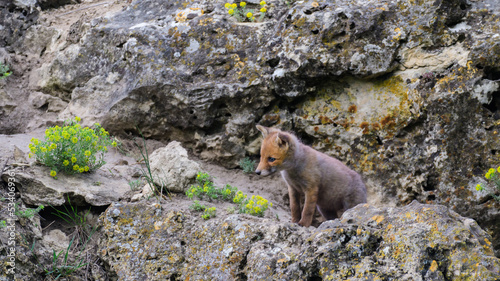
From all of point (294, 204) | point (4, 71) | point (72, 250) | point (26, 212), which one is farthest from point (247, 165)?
point (4, 71)

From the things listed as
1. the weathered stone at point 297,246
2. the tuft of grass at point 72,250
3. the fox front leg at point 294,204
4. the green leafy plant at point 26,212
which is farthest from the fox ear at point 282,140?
the green leafy plant at point 26,212

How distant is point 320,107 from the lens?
263 inches

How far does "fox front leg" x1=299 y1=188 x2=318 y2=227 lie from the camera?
225 inches

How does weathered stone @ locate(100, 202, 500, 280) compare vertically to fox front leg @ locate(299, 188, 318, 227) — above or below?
above

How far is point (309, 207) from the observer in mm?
5809

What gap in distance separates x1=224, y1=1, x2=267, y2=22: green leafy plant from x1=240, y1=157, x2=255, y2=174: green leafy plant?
2127mm

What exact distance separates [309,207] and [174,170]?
1695mm

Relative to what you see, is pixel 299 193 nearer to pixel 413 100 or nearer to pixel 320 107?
pixel 320 107

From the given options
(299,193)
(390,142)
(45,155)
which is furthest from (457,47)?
(45,155)

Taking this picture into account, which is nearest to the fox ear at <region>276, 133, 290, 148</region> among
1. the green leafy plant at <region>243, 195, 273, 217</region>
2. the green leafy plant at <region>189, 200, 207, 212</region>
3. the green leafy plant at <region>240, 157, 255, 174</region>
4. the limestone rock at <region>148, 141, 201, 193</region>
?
the green leafy plant at <region>243, 195, 273, 217</region>

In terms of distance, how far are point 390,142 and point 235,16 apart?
296cm

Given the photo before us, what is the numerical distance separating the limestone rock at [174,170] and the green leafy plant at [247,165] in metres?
1.22

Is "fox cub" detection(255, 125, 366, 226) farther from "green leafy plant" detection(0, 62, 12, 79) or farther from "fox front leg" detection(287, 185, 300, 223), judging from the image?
"green leafy plant" detection(0, 62, 12, 79)

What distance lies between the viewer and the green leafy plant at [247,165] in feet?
22.4
